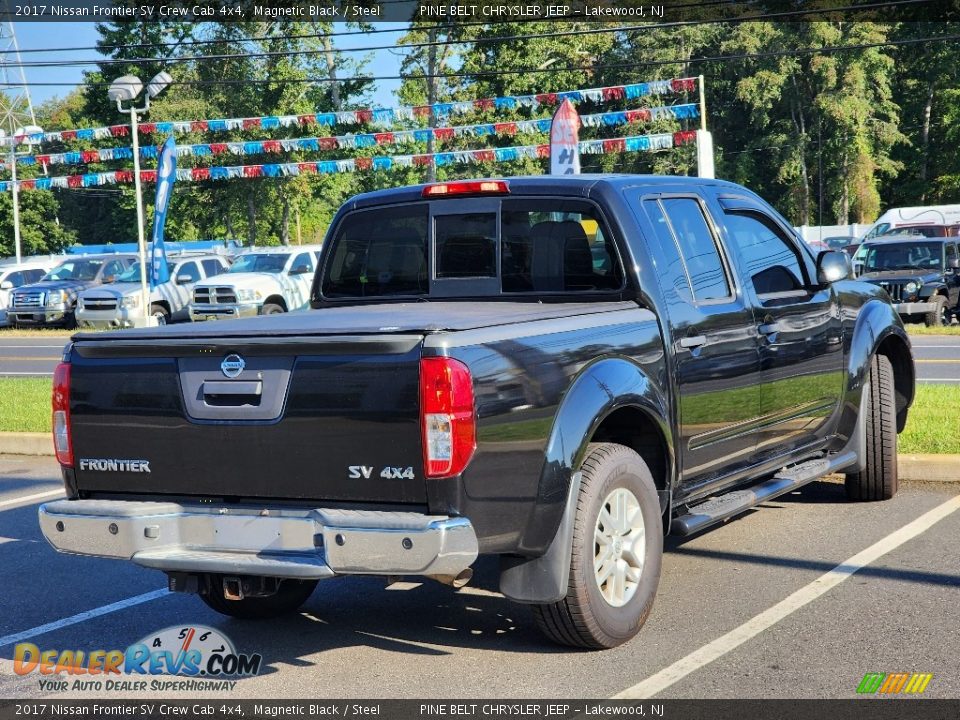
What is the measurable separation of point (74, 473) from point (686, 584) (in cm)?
298

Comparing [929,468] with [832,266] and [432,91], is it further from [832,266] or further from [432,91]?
[432,91]

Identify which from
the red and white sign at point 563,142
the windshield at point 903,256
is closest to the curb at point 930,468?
the red and white sign at point 563,142

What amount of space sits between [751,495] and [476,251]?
6.09ft

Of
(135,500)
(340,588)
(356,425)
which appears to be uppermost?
(356,425)

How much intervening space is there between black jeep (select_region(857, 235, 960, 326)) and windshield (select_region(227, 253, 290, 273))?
508 inches

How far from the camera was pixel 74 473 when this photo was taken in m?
5.02

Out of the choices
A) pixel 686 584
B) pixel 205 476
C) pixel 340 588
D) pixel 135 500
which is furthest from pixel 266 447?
pixel 686 584

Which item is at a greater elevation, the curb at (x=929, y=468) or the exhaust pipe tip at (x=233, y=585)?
the exhaust pipe tip at (x=233, y=585)

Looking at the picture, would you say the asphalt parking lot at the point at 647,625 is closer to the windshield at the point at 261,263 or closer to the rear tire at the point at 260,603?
the rear tire at the point at 260,603

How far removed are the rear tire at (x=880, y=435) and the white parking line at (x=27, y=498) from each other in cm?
575

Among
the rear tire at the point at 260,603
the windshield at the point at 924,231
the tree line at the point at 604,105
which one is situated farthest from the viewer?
the tree line at the point at 604,105

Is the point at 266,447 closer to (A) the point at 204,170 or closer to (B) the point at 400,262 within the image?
(B) the point at 400,262

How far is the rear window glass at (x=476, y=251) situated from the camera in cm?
586

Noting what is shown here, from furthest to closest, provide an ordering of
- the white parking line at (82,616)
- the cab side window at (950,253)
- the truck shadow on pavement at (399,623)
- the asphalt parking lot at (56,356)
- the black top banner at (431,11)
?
the black top banner at (431,11), the cab side window at (950,253), the asphalt parking lot at (56,356), the white parking line at (82,616), the truck shadow on pavement at (399,623)
